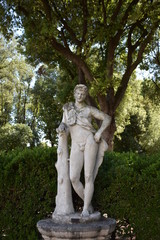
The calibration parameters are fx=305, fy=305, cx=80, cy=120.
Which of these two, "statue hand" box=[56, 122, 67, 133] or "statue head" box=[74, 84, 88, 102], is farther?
"statue head" box=[74, 84, 88, 102]

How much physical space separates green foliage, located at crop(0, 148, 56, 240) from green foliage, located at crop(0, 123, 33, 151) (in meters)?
17.4

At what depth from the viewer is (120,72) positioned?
1966cm

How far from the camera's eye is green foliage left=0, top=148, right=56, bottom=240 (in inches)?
257

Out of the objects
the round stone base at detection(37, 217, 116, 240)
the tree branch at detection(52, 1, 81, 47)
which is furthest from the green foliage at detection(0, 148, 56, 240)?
the tree branch at detection(52, 1, 81, 47)

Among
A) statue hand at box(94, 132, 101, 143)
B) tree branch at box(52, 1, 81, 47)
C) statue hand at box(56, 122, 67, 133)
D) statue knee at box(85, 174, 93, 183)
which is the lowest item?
statue knee at box(85, 174, 93, 183)

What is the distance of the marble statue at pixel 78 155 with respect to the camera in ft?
18.6

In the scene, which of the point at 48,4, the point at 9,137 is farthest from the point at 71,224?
the point at 9,137

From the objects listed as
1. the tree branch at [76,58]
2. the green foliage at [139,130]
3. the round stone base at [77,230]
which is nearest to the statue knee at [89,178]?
the round stone base at [77,230]

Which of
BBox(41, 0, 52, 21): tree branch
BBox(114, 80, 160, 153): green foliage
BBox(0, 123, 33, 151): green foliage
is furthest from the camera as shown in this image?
BBox(114, 80, 160, 153): green foliage

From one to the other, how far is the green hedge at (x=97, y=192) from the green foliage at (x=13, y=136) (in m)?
17.5

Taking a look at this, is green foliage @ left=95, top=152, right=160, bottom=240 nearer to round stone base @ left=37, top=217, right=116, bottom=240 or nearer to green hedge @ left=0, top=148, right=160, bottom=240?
green hedge @ left=0, top=148, right=160, bottom=240

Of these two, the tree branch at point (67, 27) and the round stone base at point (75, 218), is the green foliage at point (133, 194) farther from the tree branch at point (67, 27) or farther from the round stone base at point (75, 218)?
the tree branch at point (67, 27)

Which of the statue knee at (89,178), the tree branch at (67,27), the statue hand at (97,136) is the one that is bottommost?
the statue knee at (89,178)

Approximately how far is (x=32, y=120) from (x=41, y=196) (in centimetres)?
3023
